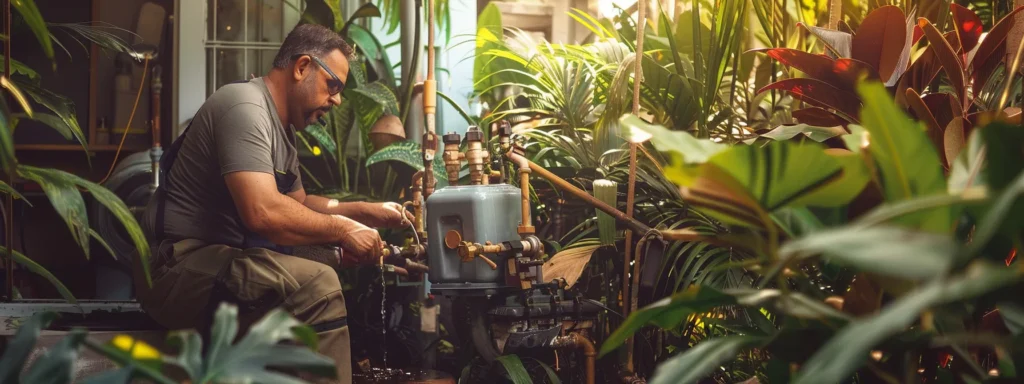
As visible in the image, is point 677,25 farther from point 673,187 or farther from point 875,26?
point 875,26

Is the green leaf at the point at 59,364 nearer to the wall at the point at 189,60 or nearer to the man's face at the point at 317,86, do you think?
the man's face at the point at 317,86

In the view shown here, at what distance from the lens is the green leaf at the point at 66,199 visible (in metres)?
1.13

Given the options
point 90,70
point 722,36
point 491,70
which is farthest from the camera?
point 90,70

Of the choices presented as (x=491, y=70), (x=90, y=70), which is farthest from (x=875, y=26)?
(x=90, y=70)

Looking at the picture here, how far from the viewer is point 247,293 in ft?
7.21

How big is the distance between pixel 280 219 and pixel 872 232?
1855 millimetres

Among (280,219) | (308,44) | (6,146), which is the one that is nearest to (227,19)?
(308,44)

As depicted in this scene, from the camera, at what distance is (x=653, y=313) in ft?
3.02

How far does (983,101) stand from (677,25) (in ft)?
5.66

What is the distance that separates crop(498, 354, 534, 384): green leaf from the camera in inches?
91.4

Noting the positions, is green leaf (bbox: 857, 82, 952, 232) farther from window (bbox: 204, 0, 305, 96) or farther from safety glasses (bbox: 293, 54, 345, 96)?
window (bbox: 204, 0, 305, 96)

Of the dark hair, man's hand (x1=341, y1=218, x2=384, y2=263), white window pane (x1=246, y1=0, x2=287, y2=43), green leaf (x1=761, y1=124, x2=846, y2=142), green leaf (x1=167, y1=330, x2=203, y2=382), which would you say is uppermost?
white window pane (x1=246, y1=0, x2=287, y2=43)

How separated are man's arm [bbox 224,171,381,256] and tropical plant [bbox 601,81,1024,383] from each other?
144 centimetres

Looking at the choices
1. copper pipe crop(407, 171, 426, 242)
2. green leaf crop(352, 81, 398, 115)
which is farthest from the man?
green leaf crop(352, 81, 398, 115)
